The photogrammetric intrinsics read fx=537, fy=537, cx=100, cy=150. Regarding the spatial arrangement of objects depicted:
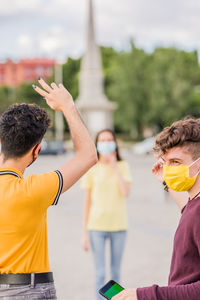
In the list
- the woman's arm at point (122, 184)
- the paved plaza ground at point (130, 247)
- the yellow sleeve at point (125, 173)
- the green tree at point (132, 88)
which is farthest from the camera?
the green tree at point (132, 88)

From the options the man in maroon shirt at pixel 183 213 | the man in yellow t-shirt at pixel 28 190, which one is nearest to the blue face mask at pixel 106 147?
the man in maroon shirt at pixel 183 213

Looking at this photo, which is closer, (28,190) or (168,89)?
(28,190)

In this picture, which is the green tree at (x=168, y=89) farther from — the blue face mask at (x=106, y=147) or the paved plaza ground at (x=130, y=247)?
the blue face mask at (x=106, y=147)

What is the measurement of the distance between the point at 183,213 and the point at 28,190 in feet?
2.27

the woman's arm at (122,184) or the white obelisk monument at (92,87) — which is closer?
the woman's arm at (122,184)

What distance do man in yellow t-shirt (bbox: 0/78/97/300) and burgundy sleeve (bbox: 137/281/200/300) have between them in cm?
52

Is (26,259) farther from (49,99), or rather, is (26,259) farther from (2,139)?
(49,99)

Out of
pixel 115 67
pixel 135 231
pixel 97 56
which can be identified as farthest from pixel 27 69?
pixel 135 231

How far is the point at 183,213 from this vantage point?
2373 mm

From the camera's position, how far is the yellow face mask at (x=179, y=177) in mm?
2465

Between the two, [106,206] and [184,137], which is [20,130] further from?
[106,206]

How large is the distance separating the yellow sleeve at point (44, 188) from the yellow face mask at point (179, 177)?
53 cm

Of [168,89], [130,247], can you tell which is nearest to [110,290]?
[130,247]

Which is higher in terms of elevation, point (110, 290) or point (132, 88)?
point (132, 88)
